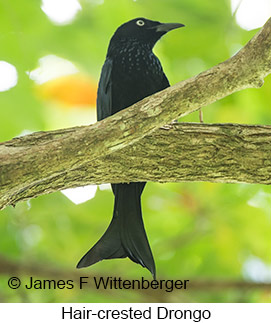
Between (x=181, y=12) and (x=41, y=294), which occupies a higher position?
(x=181, y=12)

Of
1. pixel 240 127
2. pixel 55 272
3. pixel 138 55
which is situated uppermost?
pixel 138 55

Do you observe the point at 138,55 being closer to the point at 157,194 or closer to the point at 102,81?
the point at 102,81

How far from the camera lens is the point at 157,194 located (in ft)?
13.6

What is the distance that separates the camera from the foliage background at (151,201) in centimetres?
345

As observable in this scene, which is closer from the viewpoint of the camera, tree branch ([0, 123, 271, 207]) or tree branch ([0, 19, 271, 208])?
tree branch ([0, 19, 271, 208])

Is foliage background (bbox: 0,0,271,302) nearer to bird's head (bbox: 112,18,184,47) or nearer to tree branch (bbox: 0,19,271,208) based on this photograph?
bird's head (bbox: 112,18,184,47)

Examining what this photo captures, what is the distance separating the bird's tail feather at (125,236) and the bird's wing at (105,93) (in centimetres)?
59

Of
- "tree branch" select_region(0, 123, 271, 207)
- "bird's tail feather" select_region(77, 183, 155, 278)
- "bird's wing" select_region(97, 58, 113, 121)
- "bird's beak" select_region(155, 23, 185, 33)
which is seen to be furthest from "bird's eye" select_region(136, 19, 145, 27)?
"tree branch" select_region(0, 123, 271, 207)

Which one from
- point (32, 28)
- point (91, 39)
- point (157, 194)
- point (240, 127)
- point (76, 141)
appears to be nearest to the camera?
point (76, 141)

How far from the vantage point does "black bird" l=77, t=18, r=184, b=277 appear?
3.52 meters

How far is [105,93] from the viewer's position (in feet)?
13.1

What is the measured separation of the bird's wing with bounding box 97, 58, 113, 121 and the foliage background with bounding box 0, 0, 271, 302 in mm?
73
